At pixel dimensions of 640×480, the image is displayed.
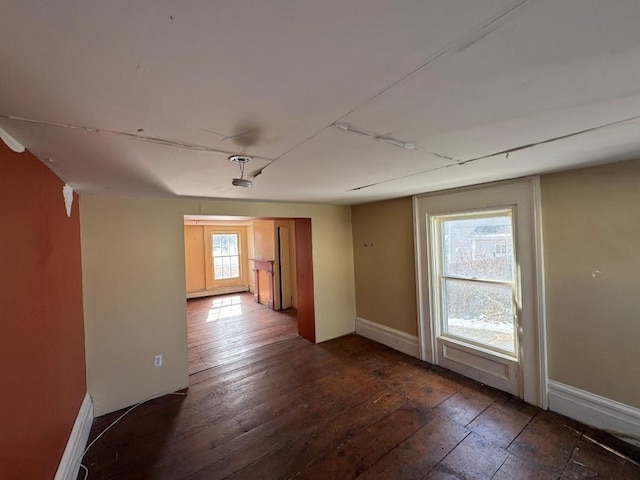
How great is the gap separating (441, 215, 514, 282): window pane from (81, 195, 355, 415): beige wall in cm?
269

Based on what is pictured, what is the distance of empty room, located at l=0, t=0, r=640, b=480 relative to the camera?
64 cm

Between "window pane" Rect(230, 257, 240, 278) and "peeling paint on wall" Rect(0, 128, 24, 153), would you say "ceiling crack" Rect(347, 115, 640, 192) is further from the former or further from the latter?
"window pane" Rect(230, 257, 240, 278)

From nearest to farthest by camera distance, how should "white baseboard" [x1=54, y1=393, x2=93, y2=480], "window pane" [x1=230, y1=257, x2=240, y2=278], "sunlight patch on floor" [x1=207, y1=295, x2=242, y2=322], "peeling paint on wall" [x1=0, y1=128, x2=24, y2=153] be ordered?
"peeling paint on wall" [x1=0, y1=128, x2=24, y2=153] → "white baseboard" [x1=54, y1=393, x2=93, y2=480] → "sunlight patch on floor" [x1=207, y1=295, x2=242, y2=322] → "window pane" [x1=230, y1=257, x2=240, y2=278]

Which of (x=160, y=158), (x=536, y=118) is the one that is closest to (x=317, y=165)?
(x=160, y=158)

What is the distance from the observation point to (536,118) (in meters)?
1.12

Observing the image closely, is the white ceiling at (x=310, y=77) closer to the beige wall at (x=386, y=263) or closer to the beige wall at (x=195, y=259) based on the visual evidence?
the beige wall at (x=386, y=263)

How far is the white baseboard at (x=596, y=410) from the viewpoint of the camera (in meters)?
1.95

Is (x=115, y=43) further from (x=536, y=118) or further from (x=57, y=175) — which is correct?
(x=57, y=175)

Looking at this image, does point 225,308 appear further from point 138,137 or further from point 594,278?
point 594,278

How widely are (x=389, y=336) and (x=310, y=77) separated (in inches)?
145

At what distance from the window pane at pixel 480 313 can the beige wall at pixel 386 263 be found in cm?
46

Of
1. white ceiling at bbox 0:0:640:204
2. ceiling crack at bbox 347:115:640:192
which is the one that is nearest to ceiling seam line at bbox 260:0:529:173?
white ceiling at bbox 0:0:640:204

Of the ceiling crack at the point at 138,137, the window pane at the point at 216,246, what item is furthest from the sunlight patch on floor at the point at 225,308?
the ceiling crack at the point at 138,137

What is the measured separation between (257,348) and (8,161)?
11.1 ft
